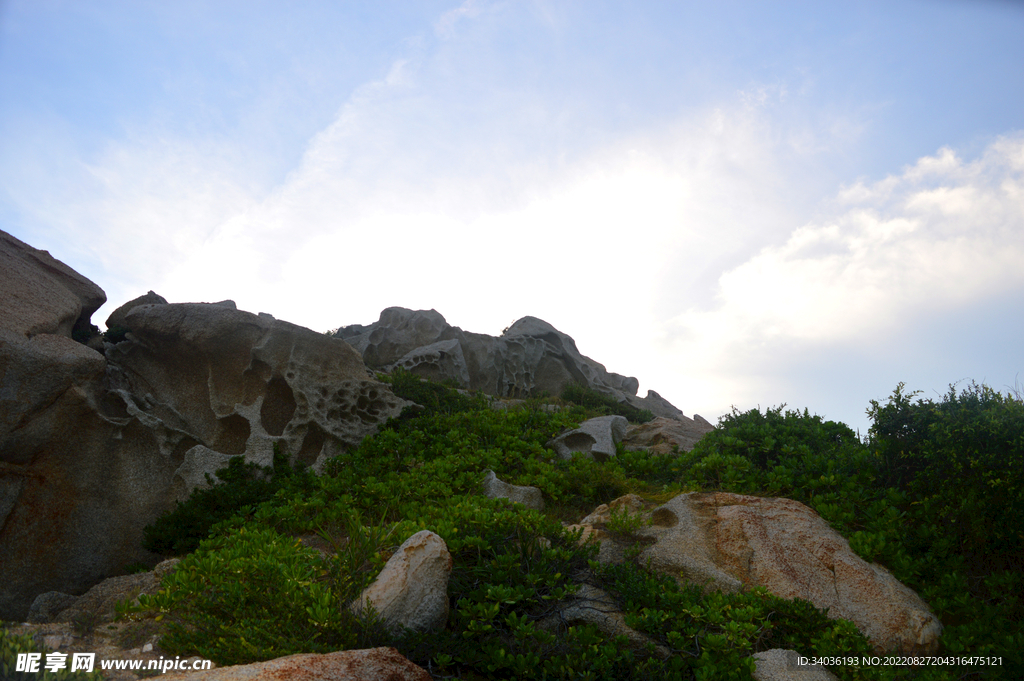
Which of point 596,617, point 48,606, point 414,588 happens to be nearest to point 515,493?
point 596,617

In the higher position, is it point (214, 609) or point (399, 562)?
point (399, 562)

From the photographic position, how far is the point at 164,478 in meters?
11.0

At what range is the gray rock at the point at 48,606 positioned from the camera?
7340mm

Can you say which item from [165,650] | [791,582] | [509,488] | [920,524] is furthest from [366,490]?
[920,524]

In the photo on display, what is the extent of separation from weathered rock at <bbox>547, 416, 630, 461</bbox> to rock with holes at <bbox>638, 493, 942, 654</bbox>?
3.99 metres

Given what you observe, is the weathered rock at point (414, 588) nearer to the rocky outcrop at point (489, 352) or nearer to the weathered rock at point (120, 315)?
the weathered rock at point (120, 315)

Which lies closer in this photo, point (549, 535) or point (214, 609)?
point (214, 609)

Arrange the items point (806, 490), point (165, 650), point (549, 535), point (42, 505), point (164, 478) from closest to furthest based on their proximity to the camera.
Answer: point (165, 650), point (549, 535), point (806, 490), point (42, 505), point (164, 478)

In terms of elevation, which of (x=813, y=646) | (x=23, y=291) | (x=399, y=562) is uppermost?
(x=23, y=291)

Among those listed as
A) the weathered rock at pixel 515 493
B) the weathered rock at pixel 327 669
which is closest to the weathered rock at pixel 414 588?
the weathered rock at pixel 327 669

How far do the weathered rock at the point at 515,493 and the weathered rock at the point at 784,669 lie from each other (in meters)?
4.58

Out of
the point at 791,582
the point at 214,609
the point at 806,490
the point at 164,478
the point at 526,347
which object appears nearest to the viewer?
the point at 214,609

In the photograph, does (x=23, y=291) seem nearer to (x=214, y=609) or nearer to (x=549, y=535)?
(x=214, y=609)

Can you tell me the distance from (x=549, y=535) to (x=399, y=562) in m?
2.16
